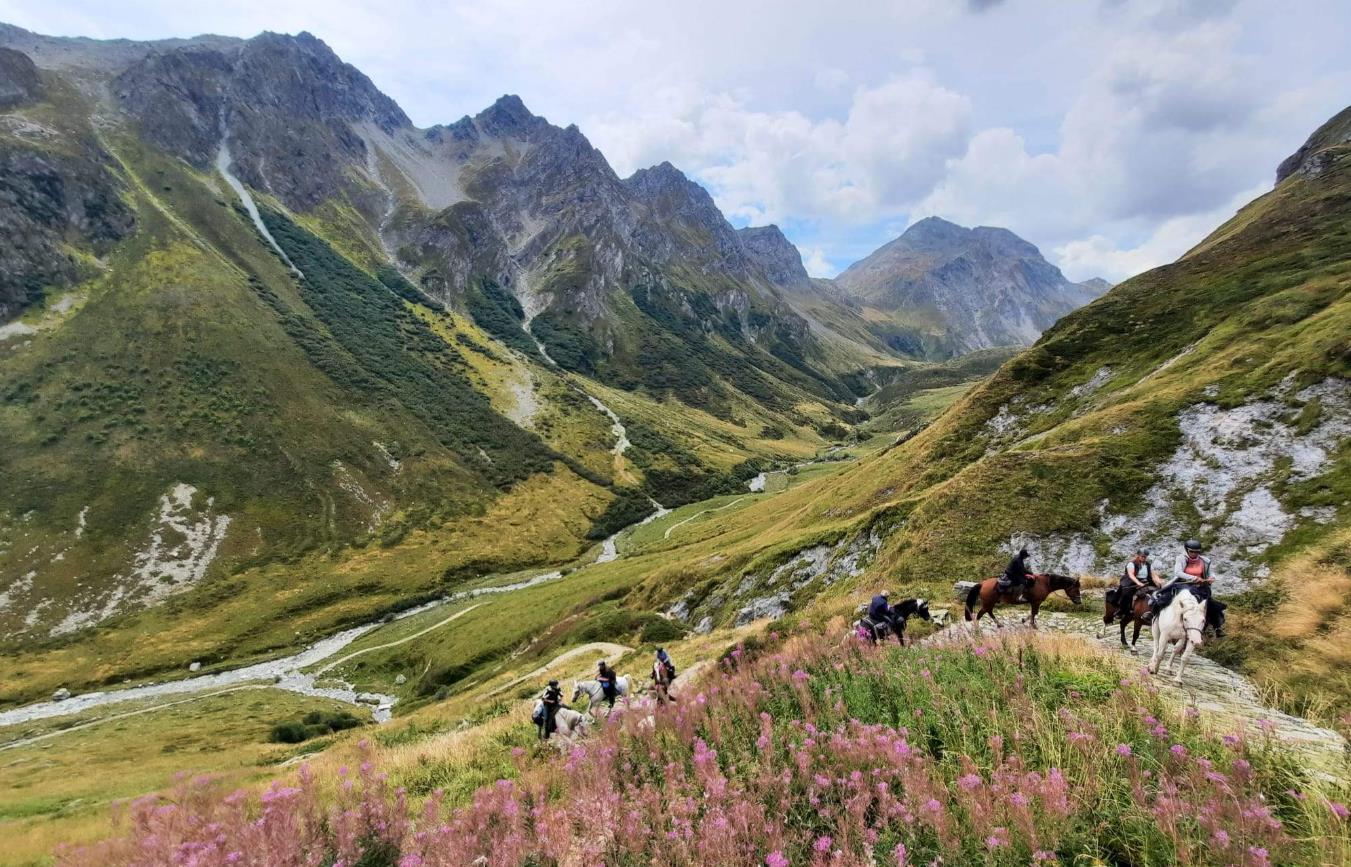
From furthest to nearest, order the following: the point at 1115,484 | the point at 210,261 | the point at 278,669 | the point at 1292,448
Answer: the point at 210,261 → the point at 278,669 → the point at 1115,484 → the point at 1292,448

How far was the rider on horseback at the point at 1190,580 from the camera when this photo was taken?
45.7 feet

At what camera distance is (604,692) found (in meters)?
16.8

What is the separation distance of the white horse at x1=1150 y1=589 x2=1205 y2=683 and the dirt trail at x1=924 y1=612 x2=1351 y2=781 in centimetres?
55

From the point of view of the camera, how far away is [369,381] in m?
189

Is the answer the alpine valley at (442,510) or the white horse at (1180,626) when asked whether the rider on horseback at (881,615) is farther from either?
the white horse at (1180,626)

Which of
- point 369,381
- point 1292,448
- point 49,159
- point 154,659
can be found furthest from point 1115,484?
point 49,159

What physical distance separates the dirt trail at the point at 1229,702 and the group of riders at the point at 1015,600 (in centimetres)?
112

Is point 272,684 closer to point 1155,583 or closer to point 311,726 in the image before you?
point 311,726

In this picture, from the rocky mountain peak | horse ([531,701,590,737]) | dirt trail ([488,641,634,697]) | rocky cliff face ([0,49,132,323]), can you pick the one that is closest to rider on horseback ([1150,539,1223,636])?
horse ([531,701,590,737])

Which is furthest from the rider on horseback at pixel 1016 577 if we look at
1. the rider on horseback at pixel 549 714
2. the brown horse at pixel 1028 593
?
the rider on horseback at pixel 549 714

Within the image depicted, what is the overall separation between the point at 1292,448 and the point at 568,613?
64823mm

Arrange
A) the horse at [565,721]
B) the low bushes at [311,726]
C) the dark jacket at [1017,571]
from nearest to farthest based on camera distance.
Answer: the horse at [565,721] → the dark jacket at [1017,571] → the low bushes at [311,726]

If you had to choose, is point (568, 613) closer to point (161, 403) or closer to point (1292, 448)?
point (1292, 448)

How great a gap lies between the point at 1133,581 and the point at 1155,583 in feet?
1.69
